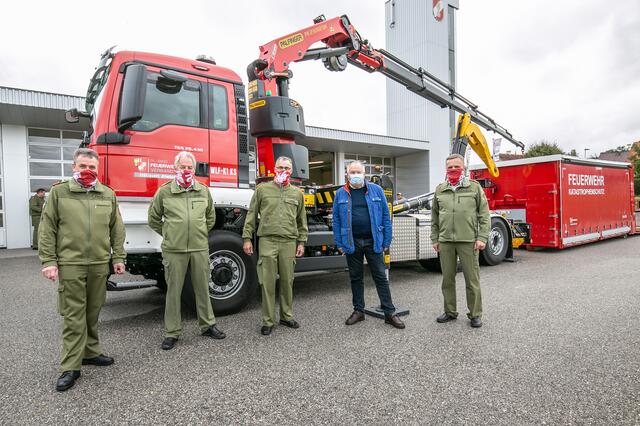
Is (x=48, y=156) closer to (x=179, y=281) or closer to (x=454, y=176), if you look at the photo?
(x=179, y=281)

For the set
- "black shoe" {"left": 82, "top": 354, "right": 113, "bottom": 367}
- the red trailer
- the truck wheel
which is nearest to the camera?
"black shoe" {"left": 82, "top": 354, "right": 113, "bottom": 367}

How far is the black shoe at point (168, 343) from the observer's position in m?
3.80

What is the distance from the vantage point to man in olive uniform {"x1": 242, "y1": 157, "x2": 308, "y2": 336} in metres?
4.32

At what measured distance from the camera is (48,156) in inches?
522

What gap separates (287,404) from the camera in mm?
2732

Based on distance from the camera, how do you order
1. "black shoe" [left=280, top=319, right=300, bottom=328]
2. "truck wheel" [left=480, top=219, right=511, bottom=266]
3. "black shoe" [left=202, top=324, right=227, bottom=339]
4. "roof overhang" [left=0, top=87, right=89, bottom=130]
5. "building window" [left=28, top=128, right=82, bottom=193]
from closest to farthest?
"black shoe" [left=202, top=324, right=227, bottom=339] < "black shoe" [left=280, top=319, right=300, bottom=328] < "truck wheel" [left=480, top=219, right=511, bottom=266] < "roof overhang" [left=0, top=87, right=89, bottom=130] < "building window" [left=28, top=128, right=82, bottom=193]

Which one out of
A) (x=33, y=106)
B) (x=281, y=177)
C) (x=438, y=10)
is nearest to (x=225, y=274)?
(x=281, y=177)

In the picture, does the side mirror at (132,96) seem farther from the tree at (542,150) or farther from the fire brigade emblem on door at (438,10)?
the tree at (542,150)

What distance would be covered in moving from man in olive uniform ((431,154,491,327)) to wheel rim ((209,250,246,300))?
234cm

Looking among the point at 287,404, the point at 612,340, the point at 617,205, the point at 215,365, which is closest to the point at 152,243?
the point at 215,365

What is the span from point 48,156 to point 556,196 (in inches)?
594

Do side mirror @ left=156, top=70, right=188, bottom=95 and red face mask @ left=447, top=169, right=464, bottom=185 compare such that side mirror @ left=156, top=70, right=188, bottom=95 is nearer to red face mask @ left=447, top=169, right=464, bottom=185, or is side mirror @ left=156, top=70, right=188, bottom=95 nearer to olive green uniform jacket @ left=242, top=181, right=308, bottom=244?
olive green uniform jacket @ left=242, top=181, right=308, bottom=244

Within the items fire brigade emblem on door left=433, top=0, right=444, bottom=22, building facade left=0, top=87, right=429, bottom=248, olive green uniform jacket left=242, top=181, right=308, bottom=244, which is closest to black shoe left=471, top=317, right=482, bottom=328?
olive green uniform jacket left=242, top=181, right=308, bottom=244

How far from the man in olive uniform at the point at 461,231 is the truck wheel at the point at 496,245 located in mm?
4320
